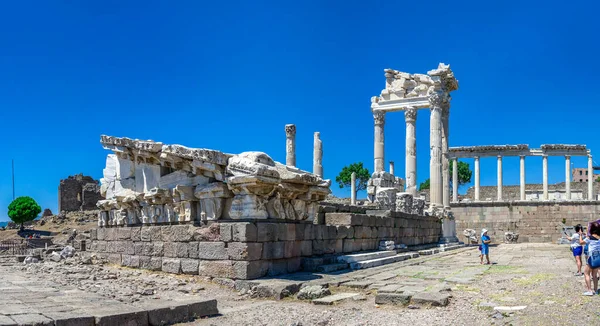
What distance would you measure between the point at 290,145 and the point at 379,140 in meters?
4.65

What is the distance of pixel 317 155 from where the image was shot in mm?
30750

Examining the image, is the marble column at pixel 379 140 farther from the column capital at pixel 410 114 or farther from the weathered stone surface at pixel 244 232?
the weathered stone surface at pixel 244 232

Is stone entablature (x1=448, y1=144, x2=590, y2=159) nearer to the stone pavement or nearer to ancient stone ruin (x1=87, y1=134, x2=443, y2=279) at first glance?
ancient stone ruin (x1=87, y1=134, x2=443, y2=279)

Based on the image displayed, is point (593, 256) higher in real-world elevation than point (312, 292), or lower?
higher

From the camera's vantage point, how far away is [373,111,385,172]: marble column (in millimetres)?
28766

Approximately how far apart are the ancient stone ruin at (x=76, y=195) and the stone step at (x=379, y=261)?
43856mm

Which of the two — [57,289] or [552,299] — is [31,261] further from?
[552,299]

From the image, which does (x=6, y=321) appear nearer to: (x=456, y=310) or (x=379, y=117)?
(x=456, y=310)

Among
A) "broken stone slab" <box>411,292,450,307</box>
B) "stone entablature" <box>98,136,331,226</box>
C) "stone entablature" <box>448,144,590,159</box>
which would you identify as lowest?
"broken stone slab" <box>411,292,450,307</box>

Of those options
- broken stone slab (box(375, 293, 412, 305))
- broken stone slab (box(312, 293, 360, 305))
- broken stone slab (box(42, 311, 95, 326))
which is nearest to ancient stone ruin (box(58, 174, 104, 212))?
broken stone slab (box(312, 293, 360, 305))

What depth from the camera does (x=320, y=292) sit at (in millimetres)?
8023

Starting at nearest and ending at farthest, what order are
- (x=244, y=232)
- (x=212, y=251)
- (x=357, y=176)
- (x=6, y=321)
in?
(x=6, y=321) → (x=244, y=232) → (x=212, y=251) → (x=357, y=176)

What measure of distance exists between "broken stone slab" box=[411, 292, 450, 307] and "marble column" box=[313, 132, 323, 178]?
22761mm

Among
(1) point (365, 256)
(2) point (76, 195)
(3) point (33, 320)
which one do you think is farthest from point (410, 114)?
(2) point (76, 195)
